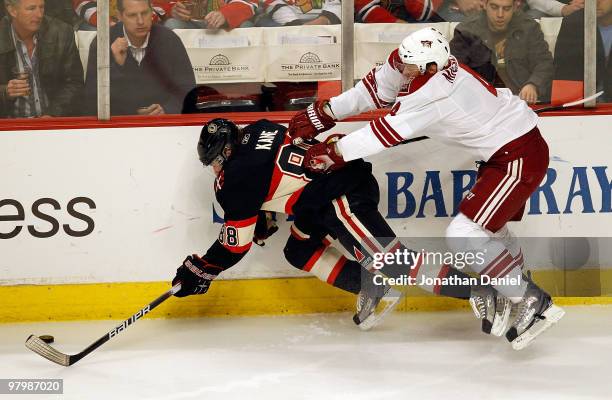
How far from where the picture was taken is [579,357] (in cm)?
375

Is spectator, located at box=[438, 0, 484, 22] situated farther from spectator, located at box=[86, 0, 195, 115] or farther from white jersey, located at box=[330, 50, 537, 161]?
spectator, located at box=[86, 0, 195, 115]

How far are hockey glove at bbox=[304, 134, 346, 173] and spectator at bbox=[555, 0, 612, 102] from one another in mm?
1113

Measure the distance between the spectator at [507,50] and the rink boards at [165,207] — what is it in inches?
8.2

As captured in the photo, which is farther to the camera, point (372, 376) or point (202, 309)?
point (202, 309)

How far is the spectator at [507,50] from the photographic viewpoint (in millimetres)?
4258

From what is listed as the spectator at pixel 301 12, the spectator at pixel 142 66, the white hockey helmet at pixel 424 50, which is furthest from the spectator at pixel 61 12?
the white hockey helmet at pixel 424 50

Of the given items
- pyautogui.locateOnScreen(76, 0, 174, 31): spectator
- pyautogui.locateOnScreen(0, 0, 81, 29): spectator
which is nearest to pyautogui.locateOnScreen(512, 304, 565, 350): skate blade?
pyautogui.locateOnScreen(76, 0, 174, 31): spectator

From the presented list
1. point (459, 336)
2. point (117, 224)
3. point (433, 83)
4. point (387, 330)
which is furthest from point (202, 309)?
point (433, 83)

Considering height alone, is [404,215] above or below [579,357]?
above

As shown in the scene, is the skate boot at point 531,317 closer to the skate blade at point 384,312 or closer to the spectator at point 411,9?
the skate blade at point 384,312

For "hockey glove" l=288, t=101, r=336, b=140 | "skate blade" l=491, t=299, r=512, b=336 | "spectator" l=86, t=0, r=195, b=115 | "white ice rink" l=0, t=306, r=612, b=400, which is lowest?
"white ice rink" l=0, t=306, r=612, b=400

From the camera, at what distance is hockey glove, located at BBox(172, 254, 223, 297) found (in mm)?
3949

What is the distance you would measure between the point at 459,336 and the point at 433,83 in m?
1.07

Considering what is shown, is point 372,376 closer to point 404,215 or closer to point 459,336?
point 459,336
